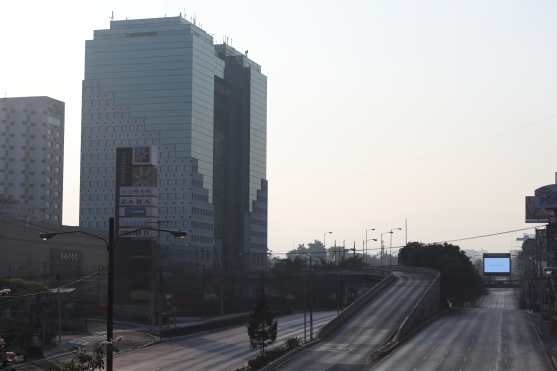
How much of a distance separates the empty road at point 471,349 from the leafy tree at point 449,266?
1413 inches

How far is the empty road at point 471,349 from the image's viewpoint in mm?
70875

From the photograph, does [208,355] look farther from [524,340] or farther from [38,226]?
[38,226]

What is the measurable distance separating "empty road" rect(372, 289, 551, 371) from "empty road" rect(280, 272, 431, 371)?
3281 mm

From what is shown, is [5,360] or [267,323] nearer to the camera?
[5,360]

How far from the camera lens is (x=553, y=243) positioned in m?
134

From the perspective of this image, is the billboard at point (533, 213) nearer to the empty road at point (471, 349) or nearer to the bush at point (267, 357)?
the empty road at point (471, 349)

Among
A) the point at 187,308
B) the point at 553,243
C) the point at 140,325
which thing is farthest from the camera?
the point at 187,308

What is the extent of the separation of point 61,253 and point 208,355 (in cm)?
6244

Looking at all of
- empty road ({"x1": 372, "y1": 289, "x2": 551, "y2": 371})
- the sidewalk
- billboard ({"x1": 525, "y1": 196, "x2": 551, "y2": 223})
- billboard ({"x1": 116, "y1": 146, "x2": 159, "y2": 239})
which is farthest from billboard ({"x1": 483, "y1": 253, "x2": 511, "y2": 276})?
billboard ({"x1": 116, "y1": 146, "x2": 159, "y2": 239})

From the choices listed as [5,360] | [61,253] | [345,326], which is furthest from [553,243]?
[5,360]

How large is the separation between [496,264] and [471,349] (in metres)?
93.7

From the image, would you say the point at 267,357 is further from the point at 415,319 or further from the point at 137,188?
the point at 137,188

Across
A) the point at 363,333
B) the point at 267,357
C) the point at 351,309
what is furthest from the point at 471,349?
the point at 351,309

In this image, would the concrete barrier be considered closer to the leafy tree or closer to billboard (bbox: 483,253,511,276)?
the leafy tree
